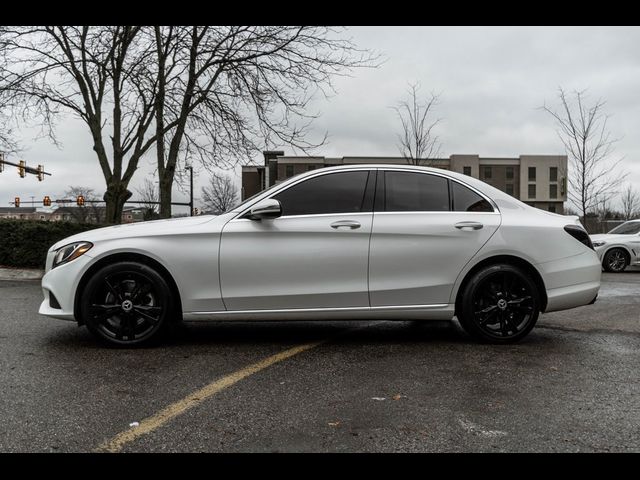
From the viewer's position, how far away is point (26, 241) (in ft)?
41.9

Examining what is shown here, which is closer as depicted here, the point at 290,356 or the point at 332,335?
the point at 290,356

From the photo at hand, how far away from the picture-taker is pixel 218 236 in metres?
4.63

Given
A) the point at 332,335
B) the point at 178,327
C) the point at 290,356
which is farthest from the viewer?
the point at 178,327

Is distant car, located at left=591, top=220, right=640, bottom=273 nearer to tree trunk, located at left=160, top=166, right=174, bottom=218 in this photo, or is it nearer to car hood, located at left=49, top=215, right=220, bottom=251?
tree trunk, located at left=160, top=166, right=174, bottom=218

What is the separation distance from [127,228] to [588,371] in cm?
402

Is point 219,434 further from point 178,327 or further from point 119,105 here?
point 119,105

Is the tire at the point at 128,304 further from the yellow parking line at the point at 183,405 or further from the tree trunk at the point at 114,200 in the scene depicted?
the tree trunk at the point at 114,200

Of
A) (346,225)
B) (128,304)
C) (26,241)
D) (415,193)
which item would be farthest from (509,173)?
(128,304)

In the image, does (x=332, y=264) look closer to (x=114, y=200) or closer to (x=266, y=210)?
(x=266, y=210)

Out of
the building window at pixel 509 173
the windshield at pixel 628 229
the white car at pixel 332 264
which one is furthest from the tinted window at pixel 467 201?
the building window at pixel 509 173

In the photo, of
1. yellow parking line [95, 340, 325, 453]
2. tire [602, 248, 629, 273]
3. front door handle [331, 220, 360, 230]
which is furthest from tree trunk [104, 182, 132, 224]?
tire [602, 248, 629, 273]

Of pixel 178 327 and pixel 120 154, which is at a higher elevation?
pixel 120 154
